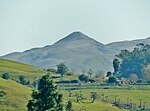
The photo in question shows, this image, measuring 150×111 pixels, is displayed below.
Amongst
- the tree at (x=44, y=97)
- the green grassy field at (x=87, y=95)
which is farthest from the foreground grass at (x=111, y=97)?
the tree at (x=44, y=97)

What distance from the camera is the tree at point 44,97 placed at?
56406 mm

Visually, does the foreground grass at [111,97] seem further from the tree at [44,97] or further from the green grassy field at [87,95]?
the tree at [44,97]

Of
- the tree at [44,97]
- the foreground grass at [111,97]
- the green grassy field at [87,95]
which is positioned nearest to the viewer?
the tree at [44,97]

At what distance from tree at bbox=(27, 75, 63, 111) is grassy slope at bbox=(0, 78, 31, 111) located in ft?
163

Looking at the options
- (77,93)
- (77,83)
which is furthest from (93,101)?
(77,83)

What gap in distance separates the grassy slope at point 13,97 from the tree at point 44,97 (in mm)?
49708

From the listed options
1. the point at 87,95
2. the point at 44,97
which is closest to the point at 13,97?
the point at 87,95

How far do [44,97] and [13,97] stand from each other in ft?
213

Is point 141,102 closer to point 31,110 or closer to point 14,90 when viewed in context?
point 14,90

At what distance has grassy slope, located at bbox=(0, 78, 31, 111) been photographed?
4280 inches

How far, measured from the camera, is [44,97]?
5700 cm

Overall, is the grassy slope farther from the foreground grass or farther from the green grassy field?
the foreground grass

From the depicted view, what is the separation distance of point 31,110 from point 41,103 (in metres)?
1.61

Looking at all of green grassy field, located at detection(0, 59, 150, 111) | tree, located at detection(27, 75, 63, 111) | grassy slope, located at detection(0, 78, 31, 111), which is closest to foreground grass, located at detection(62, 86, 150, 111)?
green grassy field, located at detection(0, 59, 150, 111)
